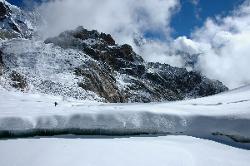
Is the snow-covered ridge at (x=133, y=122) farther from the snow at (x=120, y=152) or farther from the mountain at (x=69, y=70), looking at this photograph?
the mountain at (x=69, y=70)

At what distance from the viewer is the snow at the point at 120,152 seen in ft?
12.9

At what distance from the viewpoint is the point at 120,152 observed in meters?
4.18

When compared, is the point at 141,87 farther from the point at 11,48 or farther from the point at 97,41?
the point at 11,48

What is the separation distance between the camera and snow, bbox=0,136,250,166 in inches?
154

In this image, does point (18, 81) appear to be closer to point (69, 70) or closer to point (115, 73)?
point (69, 70)

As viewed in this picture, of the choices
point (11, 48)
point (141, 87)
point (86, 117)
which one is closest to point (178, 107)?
point (86, 117)

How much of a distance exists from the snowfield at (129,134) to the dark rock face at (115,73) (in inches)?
2348

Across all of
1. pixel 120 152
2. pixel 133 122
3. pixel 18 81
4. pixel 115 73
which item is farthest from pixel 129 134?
pixel 115 73

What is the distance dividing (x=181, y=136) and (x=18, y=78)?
53.3 m

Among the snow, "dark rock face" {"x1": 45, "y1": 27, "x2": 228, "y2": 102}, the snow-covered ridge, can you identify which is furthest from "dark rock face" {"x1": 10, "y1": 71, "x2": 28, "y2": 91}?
the snow

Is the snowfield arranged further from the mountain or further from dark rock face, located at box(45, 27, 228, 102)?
dark rock face, located at box(45, 27, 228, 102)

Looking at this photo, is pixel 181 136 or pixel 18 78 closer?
pixel 181 136

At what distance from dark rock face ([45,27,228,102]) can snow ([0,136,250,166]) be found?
6013 centimetres

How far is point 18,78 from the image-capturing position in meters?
56.1
